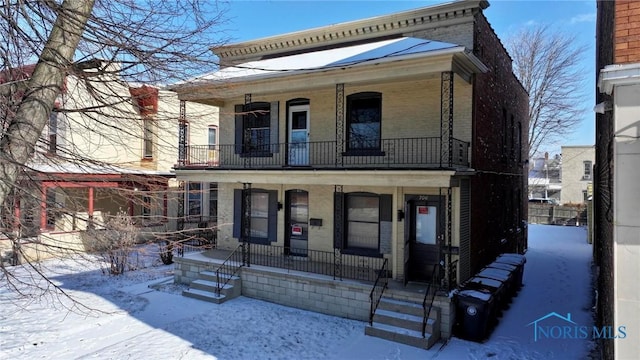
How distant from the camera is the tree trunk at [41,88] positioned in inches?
148

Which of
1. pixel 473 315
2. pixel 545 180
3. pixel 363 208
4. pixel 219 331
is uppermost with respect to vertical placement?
pixel 545 180

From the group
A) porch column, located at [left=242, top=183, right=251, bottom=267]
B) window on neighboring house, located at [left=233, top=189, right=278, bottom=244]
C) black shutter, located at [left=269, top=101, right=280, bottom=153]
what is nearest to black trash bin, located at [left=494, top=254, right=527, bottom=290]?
window on neighboring house, located at [left=233, top=189, right=278, bottom=244]

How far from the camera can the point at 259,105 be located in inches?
536

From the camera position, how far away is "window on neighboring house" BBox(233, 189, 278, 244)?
43.7ft

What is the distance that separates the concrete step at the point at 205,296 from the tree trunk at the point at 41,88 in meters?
7.82

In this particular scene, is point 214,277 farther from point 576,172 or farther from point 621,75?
point 576,172

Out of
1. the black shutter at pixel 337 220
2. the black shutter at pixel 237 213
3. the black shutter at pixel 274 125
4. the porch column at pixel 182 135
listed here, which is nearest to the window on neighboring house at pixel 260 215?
the black shutter at pixel 237 213

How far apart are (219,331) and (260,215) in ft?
17.4

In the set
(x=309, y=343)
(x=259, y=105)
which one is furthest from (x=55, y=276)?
(x=309, y=343)

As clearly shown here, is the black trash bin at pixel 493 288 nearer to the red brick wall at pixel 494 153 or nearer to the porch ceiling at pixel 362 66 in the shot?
the red brick wall at pixel 494 153

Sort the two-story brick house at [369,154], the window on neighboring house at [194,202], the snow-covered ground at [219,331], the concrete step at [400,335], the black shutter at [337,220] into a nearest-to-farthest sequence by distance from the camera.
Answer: the snow-covered ground at [219,331], the concrete step at [400,335], the two-story brick house at [369,154], the black shutter at [337,220], the window on neighboring house at [194,202]

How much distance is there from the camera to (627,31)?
174 inches

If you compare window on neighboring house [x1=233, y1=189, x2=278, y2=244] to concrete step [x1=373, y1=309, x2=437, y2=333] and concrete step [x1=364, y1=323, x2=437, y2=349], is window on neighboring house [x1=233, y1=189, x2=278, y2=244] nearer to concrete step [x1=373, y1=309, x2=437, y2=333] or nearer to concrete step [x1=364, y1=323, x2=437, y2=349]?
concrete step [x1=373, y1=309, x2=437, y2=333]

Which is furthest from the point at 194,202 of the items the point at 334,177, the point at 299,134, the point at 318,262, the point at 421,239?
the point at 421,239
